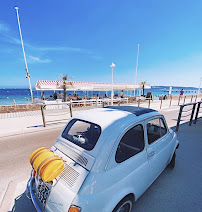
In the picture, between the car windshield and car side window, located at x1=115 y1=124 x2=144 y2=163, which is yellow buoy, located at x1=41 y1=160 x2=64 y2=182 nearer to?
the car windshield

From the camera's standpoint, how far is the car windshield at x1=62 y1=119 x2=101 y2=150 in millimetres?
1902

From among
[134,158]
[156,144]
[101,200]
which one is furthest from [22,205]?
[156,144]

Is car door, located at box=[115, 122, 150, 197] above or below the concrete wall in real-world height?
above

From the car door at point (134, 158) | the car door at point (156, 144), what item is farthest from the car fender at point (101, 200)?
the car door at point (156, 144)

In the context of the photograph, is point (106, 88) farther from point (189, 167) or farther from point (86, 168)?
point (86, 168)

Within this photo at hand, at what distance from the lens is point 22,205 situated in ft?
6.73

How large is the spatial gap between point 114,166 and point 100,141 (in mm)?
374

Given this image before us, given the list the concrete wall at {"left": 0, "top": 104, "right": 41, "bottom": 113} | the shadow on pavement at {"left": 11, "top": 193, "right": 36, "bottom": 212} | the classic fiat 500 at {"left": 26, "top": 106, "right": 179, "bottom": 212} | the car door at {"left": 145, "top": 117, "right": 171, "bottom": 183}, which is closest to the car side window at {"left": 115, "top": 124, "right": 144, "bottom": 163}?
the classic fiat 500 at {"left": 26, "top": 106, "right": 179, "bottom": 212}

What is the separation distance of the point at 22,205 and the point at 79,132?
1.70 m

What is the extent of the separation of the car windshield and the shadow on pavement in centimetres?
140

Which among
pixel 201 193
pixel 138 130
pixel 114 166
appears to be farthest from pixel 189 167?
pixel 114 166

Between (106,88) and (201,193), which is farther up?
(106,88)

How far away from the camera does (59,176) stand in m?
1.47

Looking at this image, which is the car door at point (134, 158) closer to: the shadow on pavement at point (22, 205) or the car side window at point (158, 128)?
the car side window at point (158, 128)
